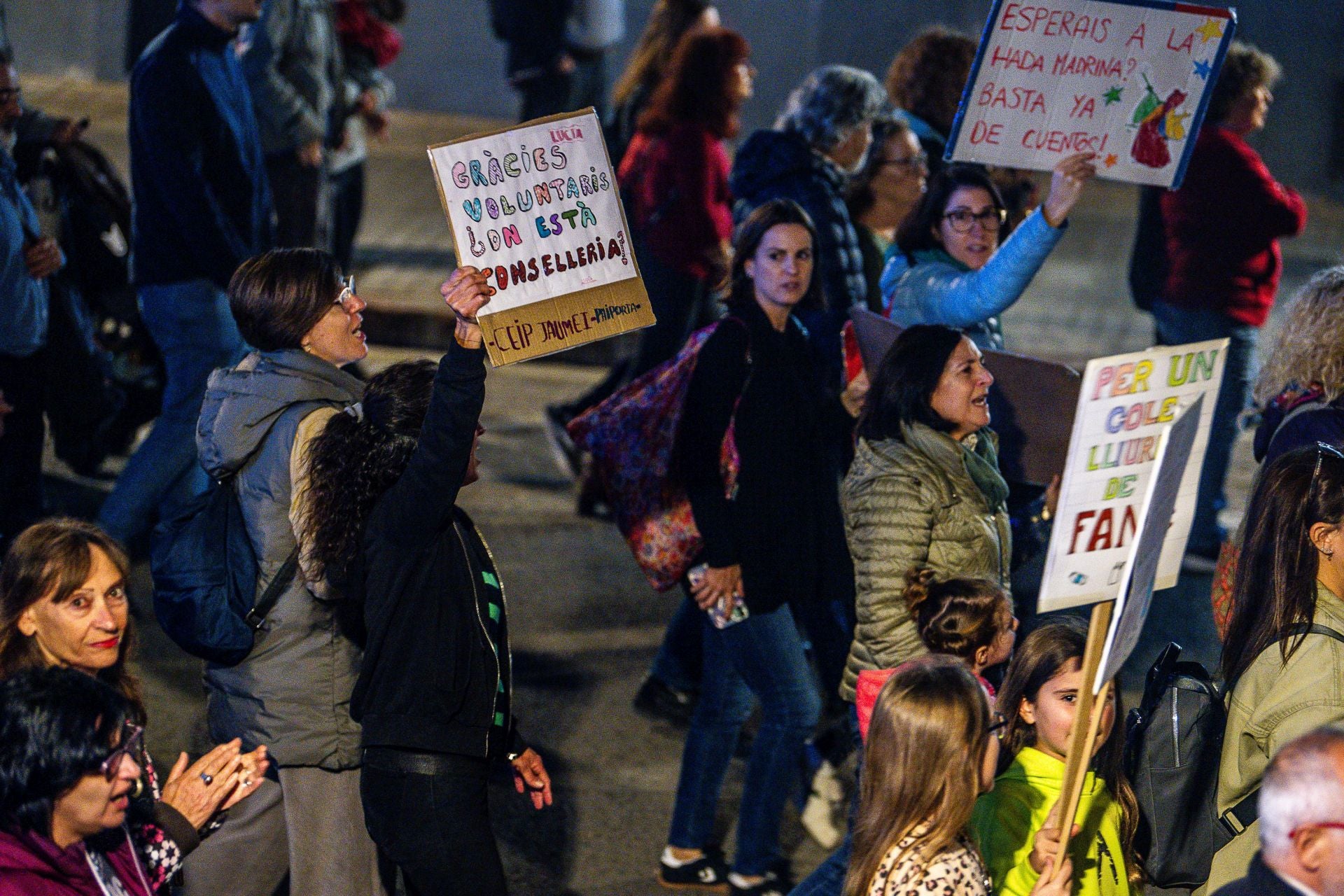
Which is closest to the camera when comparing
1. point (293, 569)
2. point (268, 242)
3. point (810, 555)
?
point (293, 569)

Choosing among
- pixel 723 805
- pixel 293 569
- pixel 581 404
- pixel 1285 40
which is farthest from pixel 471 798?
pixel 1285 40

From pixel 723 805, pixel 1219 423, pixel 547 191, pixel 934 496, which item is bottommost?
pixel 723 805

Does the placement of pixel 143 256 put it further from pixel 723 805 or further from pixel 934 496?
pixel 934 496

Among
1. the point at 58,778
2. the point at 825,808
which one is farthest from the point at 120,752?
the point at 825,808

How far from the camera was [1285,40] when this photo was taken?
1484cm

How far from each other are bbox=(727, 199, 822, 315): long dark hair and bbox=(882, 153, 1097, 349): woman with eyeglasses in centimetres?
47

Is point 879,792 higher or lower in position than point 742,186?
lower

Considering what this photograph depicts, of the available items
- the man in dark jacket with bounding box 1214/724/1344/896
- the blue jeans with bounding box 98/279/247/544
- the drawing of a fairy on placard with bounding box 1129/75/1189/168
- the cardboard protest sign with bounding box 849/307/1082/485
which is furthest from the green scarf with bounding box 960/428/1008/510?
the blue jeans with bounding box 98/279/247/544

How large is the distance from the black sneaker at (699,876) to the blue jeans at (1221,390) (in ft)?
11.4

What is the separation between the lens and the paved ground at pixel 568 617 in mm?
5258

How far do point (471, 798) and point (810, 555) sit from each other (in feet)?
4.94

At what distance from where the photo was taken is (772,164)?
20.8ft

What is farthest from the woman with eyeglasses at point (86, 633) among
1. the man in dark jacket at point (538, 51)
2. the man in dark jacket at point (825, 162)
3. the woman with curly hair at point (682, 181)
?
the man in dark jacket at point (538, 51)

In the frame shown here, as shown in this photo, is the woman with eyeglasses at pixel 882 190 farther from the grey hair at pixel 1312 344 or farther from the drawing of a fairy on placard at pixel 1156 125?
the grey hair at pixel 1312 344
